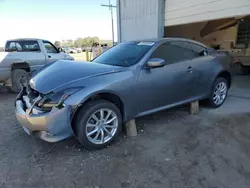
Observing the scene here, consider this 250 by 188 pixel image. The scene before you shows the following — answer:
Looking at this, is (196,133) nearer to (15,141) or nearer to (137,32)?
(15,141)

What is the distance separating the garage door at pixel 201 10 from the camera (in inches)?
214

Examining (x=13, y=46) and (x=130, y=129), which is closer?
(x=130, y=129)

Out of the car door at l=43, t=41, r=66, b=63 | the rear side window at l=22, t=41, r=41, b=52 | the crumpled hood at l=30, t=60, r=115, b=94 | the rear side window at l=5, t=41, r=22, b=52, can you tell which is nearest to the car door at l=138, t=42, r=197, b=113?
the crumpled hood at l=30, t=60, r=115, b=94

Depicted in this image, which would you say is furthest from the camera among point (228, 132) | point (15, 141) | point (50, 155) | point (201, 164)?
point (228, 132)

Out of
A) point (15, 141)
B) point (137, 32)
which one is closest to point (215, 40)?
point (137, 32)

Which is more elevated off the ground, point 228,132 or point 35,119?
point 35,119

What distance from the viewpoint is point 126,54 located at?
3775mm

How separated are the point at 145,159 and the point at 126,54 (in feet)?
6.16

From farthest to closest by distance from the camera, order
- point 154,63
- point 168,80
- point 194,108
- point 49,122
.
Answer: point 194,108 < point 168,80 < point 154,63 < point 49,122

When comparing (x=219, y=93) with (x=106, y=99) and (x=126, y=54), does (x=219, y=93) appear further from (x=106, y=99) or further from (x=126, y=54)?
(x=106, y=99)

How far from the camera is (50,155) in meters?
2.94

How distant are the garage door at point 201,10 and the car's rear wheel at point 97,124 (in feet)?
14.8

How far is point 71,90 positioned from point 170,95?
183 cm

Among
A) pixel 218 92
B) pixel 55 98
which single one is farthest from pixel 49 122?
pixel 218 92
